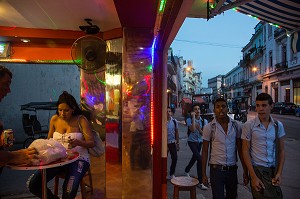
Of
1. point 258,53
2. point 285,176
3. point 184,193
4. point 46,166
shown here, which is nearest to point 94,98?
point 46,166

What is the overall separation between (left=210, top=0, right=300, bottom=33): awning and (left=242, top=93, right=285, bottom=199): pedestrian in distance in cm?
147

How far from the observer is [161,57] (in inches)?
172

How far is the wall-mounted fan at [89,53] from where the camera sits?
4.70 m

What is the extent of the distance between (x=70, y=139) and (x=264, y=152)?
2.58 meters

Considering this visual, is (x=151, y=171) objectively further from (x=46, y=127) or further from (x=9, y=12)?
(x=46, y=127)

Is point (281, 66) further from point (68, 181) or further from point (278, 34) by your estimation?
point (68, 181)

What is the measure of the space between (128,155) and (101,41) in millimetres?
2245

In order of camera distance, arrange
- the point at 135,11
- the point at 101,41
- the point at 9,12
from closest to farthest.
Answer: the point at 135,11, the point at 9,12, the point at 101,41

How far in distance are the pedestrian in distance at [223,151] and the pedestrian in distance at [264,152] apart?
0.24 meters

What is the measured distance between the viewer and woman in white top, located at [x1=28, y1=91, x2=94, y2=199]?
325 centimetres

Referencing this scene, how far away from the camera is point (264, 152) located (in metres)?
2.98

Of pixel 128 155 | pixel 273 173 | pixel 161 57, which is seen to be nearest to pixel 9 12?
pixel 161 57

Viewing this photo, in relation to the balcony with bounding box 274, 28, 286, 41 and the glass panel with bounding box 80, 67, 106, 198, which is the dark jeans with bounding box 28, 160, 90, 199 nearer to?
the glass panel with bounding box 80, 67, 106, 198

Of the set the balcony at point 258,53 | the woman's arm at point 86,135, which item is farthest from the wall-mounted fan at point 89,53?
the balcony at point 258,53
